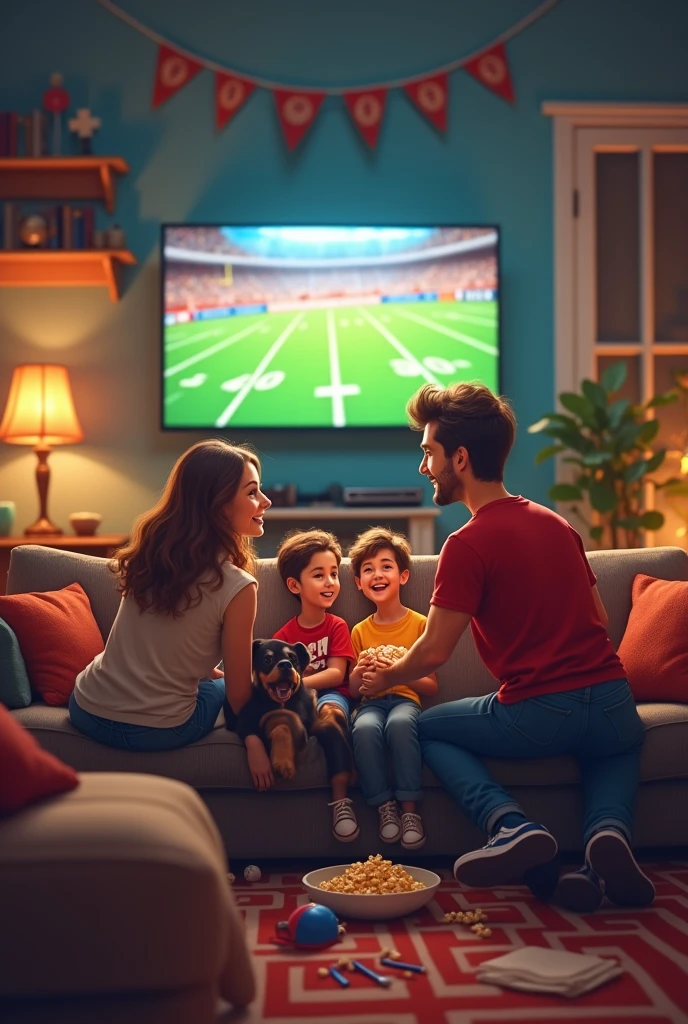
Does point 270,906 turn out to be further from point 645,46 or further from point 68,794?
point 645,46

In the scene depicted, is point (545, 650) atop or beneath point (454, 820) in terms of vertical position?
atop

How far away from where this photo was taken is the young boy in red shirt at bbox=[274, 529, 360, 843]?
2496 mm

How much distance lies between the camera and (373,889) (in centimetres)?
194

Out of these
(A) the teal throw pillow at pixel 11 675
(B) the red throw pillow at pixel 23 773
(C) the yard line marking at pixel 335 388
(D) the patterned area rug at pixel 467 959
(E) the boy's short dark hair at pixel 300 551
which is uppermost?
(C) the yard line marking at pixel 335 388

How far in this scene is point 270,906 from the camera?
2.05 metres

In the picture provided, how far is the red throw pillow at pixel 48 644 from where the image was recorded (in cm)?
245

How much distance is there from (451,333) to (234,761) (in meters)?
2.74

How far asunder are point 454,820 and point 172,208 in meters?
3.23

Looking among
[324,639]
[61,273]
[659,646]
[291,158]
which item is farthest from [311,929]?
[291,158]

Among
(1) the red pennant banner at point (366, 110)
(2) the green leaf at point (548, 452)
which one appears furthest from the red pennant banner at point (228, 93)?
(2) the green leaf at point (548, 452)

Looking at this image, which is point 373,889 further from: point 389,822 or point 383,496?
point 383,496

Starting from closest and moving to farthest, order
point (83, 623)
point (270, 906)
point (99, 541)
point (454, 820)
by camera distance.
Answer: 1. point (270, 906)
2. point (454, 820)
3. point (83, 623)
4. point (99, 541)

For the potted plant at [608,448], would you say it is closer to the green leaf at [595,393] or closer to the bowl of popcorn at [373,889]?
the green leaf at [595,393]

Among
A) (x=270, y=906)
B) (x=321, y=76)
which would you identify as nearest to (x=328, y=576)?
(x=270, y=906)
